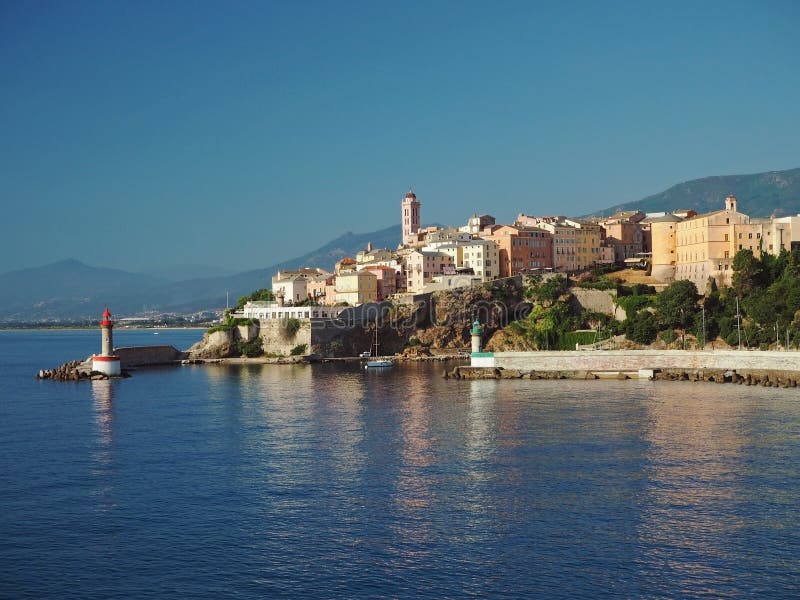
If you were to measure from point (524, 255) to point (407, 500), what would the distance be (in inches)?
2259

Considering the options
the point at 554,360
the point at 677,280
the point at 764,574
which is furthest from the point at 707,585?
the point at 677,280

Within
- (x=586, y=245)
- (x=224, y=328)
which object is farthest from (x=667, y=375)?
(x=224, y=328)

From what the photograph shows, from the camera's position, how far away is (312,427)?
3412cm

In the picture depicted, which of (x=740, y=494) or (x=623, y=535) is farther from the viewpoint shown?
(x=740, y=494)

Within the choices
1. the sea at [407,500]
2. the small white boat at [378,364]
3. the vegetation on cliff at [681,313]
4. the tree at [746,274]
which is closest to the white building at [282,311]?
the small white boat at [378,364]

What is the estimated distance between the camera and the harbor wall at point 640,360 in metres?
47.9

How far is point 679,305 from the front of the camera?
60281 mm

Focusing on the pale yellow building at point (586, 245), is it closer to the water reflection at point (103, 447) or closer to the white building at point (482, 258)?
the white building at point (482, 258)

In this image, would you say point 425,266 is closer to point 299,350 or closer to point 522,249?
point 522,249

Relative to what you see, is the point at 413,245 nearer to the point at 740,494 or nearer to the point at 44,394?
the point at 44,394

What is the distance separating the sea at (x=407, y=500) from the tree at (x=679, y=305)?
1979cm

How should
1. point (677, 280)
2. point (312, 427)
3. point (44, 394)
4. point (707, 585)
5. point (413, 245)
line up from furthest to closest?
point (413, 245)
point (677, 280)
point (44, 394)
point (312, 427)
point (707, 585)

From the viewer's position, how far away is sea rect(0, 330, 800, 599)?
17.6 metres

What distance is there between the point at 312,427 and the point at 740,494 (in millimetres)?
16143
